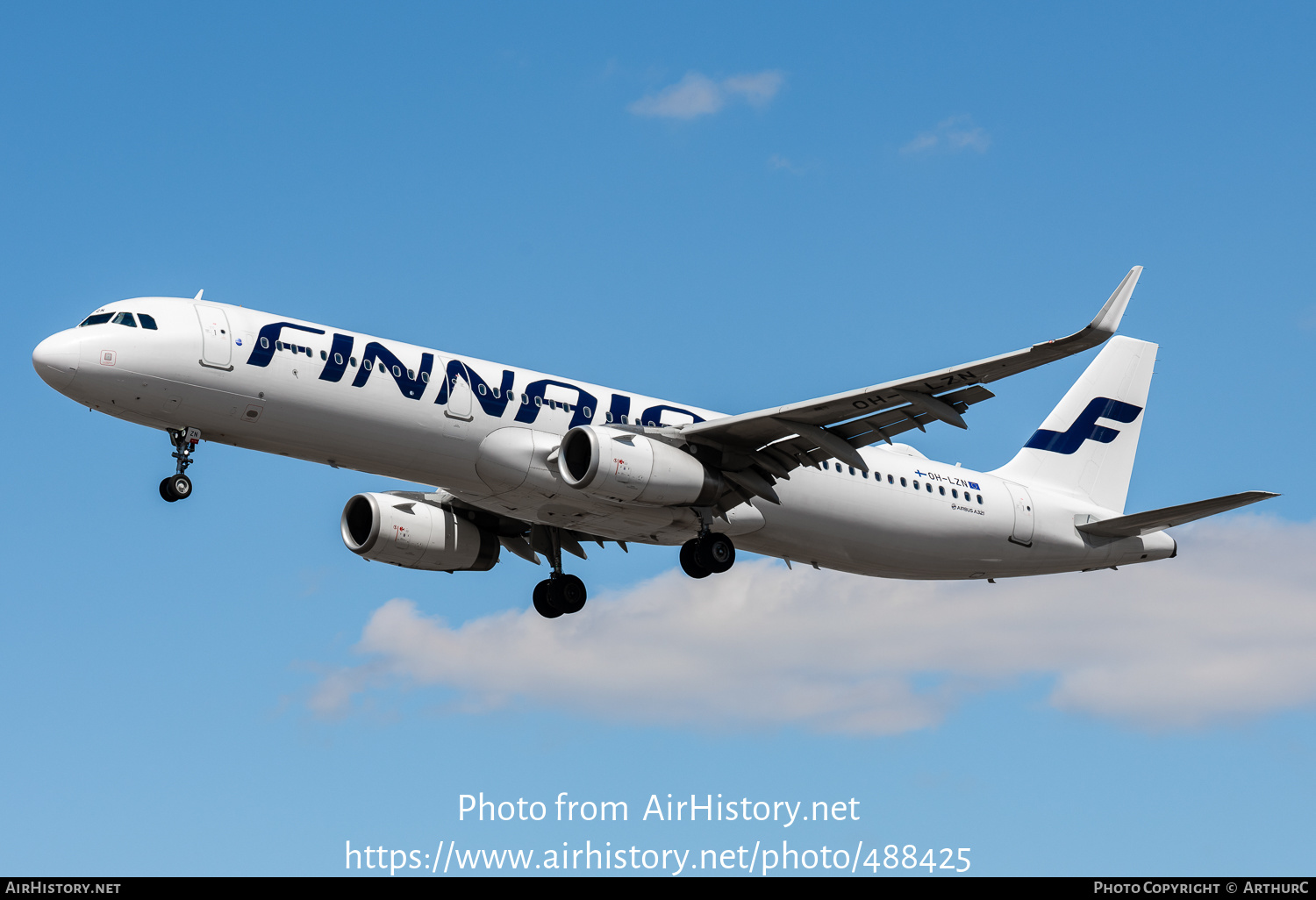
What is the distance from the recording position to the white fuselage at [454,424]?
28281mm

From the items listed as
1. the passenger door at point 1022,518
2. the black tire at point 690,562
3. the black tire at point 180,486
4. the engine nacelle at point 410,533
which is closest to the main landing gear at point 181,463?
the black tire at point 180,486

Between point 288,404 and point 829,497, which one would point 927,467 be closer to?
point 829,497

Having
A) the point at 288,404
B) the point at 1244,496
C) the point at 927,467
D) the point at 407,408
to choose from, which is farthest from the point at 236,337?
the point at 1244,496

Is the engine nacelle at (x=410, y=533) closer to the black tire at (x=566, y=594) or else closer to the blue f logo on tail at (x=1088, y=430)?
the black tire at (x=566, y=594)

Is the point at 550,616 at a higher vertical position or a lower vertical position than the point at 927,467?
lower

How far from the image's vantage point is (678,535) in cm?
3353

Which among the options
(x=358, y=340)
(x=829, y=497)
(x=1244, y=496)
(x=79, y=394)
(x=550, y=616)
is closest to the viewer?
(x=79, y=394)

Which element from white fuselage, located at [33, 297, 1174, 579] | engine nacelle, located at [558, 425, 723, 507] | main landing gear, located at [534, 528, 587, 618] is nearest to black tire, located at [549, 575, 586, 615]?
main landing gear, located at [534, 528, 587, 618]

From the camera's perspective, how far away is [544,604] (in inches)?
1462

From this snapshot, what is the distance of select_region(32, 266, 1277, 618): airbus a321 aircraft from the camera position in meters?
28.4

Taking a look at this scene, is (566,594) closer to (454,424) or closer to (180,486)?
(454,424)

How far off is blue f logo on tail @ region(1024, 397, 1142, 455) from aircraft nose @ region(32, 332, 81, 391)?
24.2 metres

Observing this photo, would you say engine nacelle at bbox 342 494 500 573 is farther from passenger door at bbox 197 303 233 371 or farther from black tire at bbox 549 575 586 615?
passenger door at bbox 197 303 233 371

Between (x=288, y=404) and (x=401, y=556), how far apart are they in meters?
7.87
